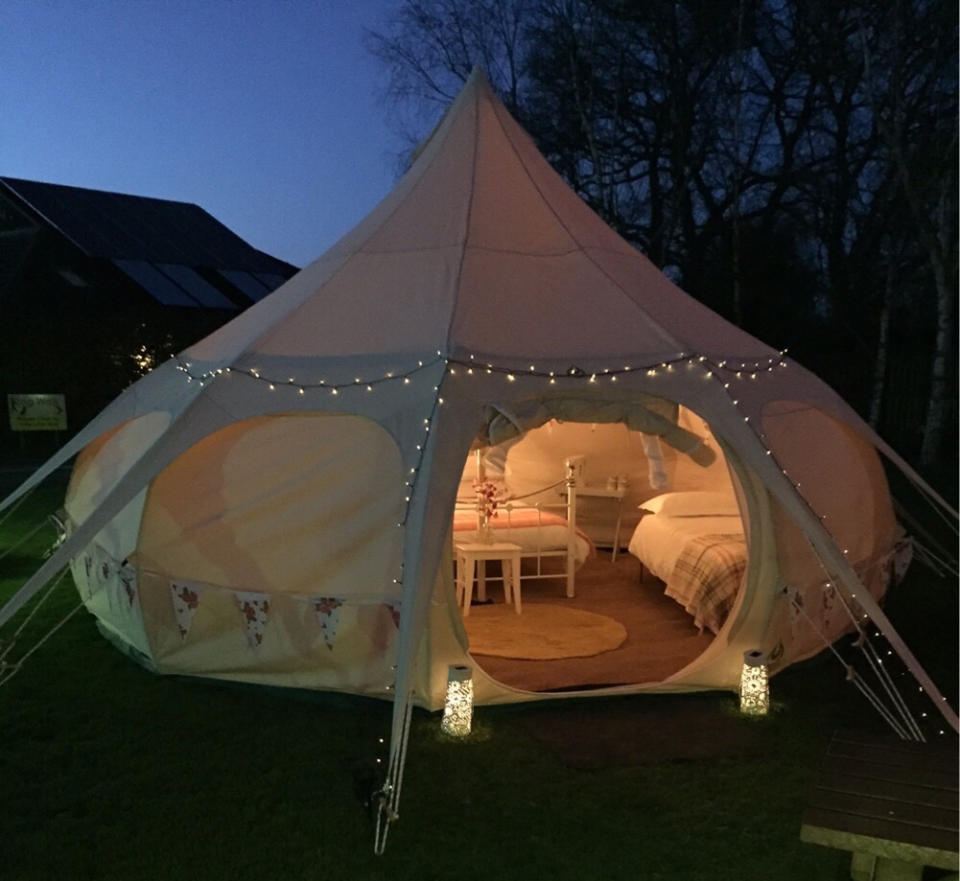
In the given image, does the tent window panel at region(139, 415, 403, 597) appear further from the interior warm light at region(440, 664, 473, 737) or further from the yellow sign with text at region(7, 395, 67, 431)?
the yellow sign with text at region(7, 395, 67, 431)

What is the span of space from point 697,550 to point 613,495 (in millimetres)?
1944

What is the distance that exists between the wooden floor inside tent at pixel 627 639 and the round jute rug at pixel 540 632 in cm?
8

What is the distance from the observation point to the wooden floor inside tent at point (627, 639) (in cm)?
498

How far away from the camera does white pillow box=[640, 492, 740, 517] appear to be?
680cm

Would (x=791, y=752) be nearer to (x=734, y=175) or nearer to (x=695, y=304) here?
(x=695, y=304)

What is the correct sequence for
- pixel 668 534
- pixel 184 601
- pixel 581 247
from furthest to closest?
pixel 668 534 < pixel 581 247 < pixel 184 601

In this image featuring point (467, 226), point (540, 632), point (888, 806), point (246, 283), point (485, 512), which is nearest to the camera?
point (888, 806)

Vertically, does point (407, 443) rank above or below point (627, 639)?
above

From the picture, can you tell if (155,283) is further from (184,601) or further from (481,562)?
(184,601)

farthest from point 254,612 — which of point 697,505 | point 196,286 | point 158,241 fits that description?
point 158,241

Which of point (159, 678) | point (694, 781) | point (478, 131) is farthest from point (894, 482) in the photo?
point (159, 678)

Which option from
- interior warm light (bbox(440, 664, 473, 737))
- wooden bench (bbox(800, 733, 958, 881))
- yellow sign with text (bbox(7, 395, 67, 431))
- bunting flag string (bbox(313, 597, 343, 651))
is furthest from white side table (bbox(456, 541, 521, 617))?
yellow sign with text (bbox(7, 395, 67, 431))

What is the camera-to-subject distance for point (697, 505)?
6.88 meters

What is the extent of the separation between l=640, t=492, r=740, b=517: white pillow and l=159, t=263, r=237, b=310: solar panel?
1383cm
